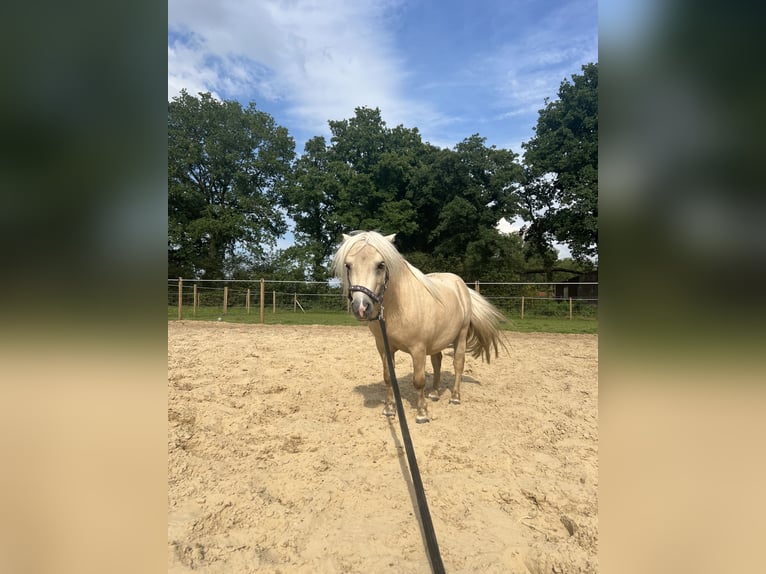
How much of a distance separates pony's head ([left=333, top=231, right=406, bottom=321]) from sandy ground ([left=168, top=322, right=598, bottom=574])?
1276 millimetres

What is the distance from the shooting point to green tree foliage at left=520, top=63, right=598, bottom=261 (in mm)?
20094

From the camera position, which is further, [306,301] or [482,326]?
[306,301]

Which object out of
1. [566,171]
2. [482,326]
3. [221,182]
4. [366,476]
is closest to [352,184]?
[221,182]

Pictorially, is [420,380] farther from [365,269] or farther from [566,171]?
[566,171]

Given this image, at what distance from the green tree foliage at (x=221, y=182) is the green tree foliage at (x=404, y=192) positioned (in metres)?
2.31

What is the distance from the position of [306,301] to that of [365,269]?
15.5 m

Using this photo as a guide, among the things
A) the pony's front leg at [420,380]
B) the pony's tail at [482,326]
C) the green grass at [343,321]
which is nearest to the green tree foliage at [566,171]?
the green grass at [343,321]

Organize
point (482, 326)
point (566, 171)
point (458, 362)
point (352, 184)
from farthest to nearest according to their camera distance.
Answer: point (352, 184), point (566, 171), point (482, 326), point (458, 362)

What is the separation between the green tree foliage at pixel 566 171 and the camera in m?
20.1

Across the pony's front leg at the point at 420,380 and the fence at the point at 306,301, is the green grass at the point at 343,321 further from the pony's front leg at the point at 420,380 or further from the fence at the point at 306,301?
the pony's front leg at the point at 420,380

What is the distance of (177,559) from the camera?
1.73m

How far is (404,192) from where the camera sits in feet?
86.9
